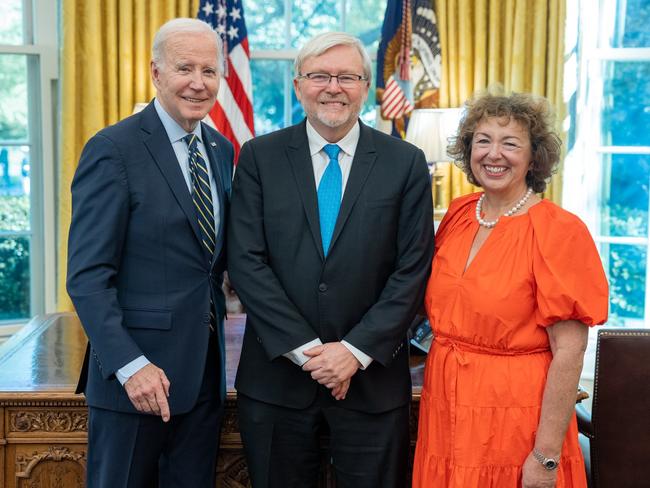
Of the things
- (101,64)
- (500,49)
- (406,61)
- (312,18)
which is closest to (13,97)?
(101,64)

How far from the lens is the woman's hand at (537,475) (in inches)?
70.4

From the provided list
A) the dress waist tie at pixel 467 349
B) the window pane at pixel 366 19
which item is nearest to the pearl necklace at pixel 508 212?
the dress waist tie at pixel 467 349

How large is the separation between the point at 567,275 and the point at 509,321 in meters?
0.17

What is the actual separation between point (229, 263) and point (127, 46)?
2767 mm

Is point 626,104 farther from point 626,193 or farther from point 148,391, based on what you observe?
point 148,391

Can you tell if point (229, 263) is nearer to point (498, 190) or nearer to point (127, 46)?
point (498, 190)

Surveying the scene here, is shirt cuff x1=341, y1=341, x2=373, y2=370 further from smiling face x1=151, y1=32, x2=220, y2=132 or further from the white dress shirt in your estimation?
smiling face x1=151, y1=32, x2=220, y2=132

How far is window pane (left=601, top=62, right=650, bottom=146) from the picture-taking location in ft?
14.7

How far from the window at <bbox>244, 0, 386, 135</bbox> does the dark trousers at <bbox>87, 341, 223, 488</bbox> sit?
10.2ft

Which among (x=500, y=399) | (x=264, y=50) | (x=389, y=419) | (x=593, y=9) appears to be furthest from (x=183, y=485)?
(x=593, y=9)

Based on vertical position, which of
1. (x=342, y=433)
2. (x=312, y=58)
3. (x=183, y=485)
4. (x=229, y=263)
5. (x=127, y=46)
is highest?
(x=127, y=46)

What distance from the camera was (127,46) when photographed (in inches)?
170

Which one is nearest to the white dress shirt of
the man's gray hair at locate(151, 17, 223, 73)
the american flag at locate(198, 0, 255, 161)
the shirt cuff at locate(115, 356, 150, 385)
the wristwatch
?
the man's gray hair at locate(151, 17, 223, 73)

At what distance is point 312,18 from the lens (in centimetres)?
478
